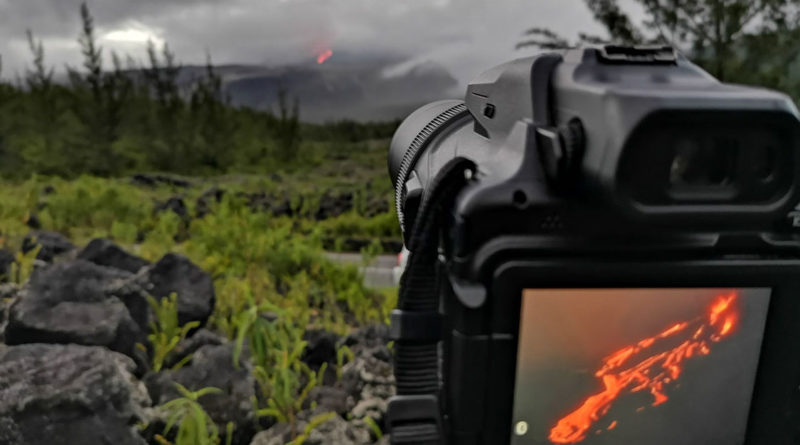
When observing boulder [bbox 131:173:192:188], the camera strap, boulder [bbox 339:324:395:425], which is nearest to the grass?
boulder [bbox 339:324:395:425]

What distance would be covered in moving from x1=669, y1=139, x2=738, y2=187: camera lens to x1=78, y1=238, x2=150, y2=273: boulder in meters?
2.85

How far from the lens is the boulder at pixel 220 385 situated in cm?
204

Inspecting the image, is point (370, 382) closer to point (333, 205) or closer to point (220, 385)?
point (220, 385)

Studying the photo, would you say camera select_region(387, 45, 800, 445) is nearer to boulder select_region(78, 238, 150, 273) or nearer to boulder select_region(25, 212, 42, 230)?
boulder select_region(78, 238, 150, 273)

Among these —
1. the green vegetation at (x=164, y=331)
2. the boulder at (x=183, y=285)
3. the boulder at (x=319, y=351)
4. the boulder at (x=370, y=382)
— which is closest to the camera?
the boulder at (x=370, y=382)

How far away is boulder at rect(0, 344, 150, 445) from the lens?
1.68m

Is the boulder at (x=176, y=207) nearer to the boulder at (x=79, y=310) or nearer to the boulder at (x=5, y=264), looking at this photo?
the boulder at (x=5, y=264)

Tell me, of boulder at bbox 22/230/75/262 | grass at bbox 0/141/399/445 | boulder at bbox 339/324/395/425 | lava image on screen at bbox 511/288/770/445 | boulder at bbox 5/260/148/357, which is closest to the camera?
lava image on screen at bbox 511/288/770/445

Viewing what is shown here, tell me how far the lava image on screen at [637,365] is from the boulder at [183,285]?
2.06 m

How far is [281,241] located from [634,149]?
3.70m

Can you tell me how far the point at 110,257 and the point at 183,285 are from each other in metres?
0.61

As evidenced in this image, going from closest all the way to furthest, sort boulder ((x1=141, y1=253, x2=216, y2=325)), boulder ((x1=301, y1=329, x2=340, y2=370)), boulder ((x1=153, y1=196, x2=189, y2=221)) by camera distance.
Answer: boulder ((x1=301, y1=329, x2=340, y2=370))
boulder ((x1=141, y1=253, x2=216, y2=325))
boulder ((x1=153, y1=196, x2=189, y2=221))

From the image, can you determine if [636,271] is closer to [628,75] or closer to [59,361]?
[628,75]

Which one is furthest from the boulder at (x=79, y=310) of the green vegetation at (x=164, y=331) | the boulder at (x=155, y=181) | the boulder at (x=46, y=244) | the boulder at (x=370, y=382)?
the boulder at (x=155, y=181)
